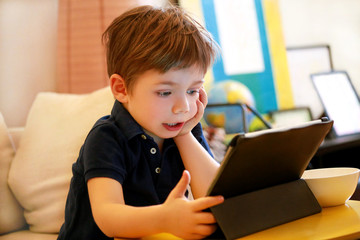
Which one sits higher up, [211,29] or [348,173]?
[211,29]

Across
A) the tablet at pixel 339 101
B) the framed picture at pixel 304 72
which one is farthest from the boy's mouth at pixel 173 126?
the framed picture at pixel 304 72

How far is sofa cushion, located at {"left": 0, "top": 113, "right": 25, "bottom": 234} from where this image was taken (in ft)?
4.65

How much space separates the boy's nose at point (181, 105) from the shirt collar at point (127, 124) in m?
0.11

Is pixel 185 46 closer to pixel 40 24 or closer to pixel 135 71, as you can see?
pixel 135 71

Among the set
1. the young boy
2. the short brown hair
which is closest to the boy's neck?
the young boy

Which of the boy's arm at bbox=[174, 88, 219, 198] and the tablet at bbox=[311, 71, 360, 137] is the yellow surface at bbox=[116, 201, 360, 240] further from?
the tablet at bbox=[311, 71, 360, 137]

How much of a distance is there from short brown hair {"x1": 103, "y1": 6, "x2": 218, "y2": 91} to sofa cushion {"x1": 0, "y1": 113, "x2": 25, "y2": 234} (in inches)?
29.5

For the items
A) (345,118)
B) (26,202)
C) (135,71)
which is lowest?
(345,118)

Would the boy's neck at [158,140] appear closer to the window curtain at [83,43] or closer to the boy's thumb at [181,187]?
the boy's thumb at [181,187]

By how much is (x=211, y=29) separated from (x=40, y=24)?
998 mm

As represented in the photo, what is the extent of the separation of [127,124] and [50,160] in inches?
25.2

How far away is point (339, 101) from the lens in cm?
255

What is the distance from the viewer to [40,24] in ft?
7.16

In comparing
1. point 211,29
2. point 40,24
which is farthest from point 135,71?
point 211,29
